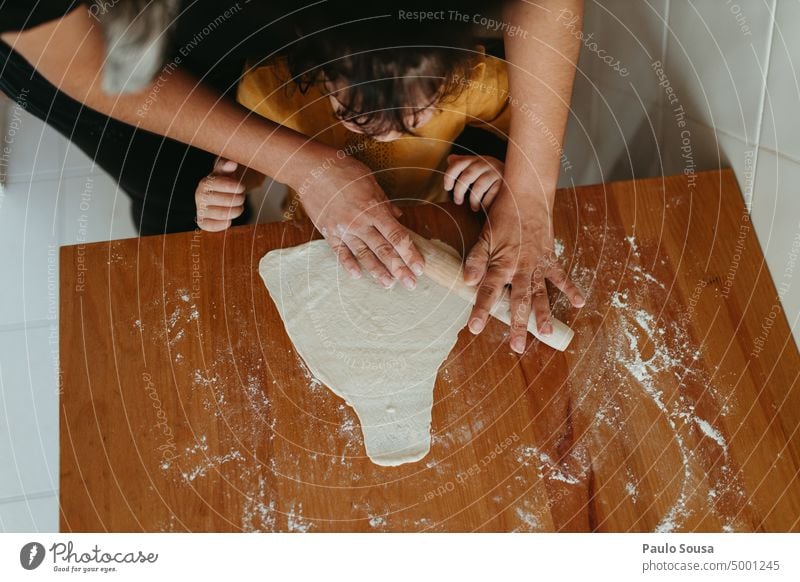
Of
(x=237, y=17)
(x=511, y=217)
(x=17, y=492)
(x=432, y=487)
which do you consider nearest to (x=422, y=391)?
(x=432, y=487)

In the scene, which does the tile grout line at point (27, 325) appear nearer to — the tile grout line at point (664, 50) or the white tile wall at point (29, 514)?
the white tile wall at point (29, 514)

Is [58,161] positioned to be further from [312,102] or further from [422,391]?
[422,391]

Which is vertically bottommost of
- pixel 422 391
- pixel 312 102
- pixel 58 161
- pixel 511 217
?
pixel 422 391

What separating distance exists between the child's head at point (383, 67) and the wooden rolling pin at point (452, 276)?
14cm

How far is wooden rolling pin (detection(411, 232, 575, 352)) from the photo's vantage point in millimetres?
479

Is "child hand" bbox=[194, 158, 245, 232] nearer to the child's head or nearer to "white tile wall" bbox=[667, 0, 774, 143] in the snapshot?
the child's head

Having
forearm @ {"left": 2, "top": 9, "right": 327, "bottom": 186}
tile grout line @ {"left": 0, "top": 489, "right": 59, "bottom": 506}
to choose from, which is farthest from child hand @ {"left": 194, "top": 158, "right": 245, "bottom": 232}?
tile grout line @ {"left": 0, "top": 489, "right": 59, "bottom": 506}

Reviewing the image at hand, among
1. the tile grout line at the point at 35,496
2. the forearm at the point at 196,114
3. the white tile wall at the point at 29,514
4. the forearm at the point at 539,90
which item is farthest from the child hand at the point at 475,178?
the tile grout line at the point at 35,496

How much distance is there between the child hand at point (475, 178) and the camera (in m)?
0.55

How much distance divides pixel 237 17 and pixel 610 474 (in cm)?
53

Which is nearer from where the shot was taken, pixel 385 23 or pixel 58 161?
pixel 385 23

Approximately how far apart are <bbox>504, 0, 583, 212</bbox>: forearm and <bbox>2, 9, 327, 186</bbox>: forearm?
19 centimetres

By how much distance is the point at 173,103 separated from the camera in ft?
1.83

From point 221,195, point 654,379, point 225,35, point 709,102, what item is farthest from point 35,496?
point 709,102
